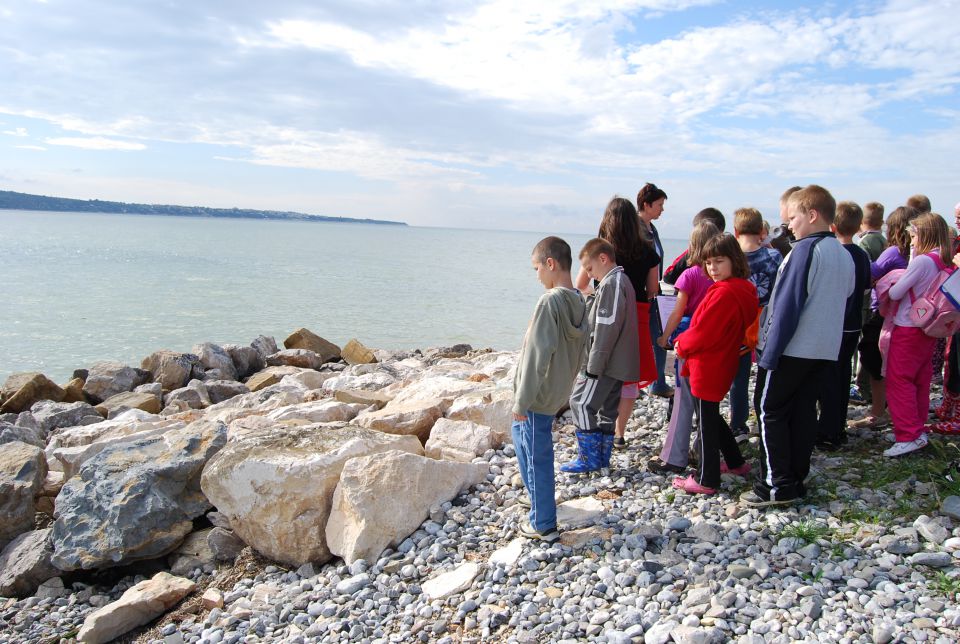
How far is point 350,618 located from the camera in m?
4.08

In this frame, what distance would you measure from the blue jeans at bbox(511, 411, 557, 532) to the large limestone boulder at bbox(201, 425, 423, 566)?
1.55 meters

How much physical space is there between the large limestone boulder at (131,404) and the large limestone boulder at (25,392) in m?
1.53

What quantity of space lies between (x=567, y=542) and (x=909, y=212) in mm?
4304

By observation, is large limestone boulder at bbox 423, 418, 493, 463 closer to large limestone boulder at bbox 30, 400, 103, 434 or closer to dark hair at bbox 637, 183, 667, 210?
dark hair at bbox 637, 183, 667, 210

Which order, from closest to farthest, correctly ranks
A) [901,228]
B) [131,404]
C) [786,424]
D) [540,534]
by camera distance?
[540,534] → [786,424] → [901,228] → [131,404]

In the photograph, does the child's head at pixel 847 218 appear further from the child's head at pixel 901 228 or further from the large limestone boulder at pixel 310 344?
the large limestone boulder at pixel 310 344

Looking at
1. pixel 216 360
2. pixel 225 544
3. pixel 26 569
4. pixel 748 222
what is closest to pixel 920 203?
pixel 748 222

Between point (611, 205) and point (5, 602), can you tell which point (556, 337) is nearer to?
point (611, 205)

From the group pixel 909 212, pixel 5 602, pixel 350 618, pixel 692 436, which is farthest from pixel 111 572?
pixel 909 212

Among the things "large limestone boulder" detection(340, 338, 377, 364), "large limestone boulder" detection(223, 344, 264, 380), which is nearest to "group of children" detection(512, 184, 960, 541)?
"large limestone boulder" detection(340, 338, 377, 364)

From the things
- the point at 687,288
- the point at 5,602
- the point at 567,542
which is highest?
Answer: the point at 687,288

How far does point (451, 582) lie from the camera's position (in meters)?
4.20

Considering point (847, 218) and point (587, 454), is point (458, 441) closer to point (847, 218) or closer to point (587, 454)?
point (587, 454)

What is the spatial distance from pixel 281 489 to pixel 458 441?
168 cm
